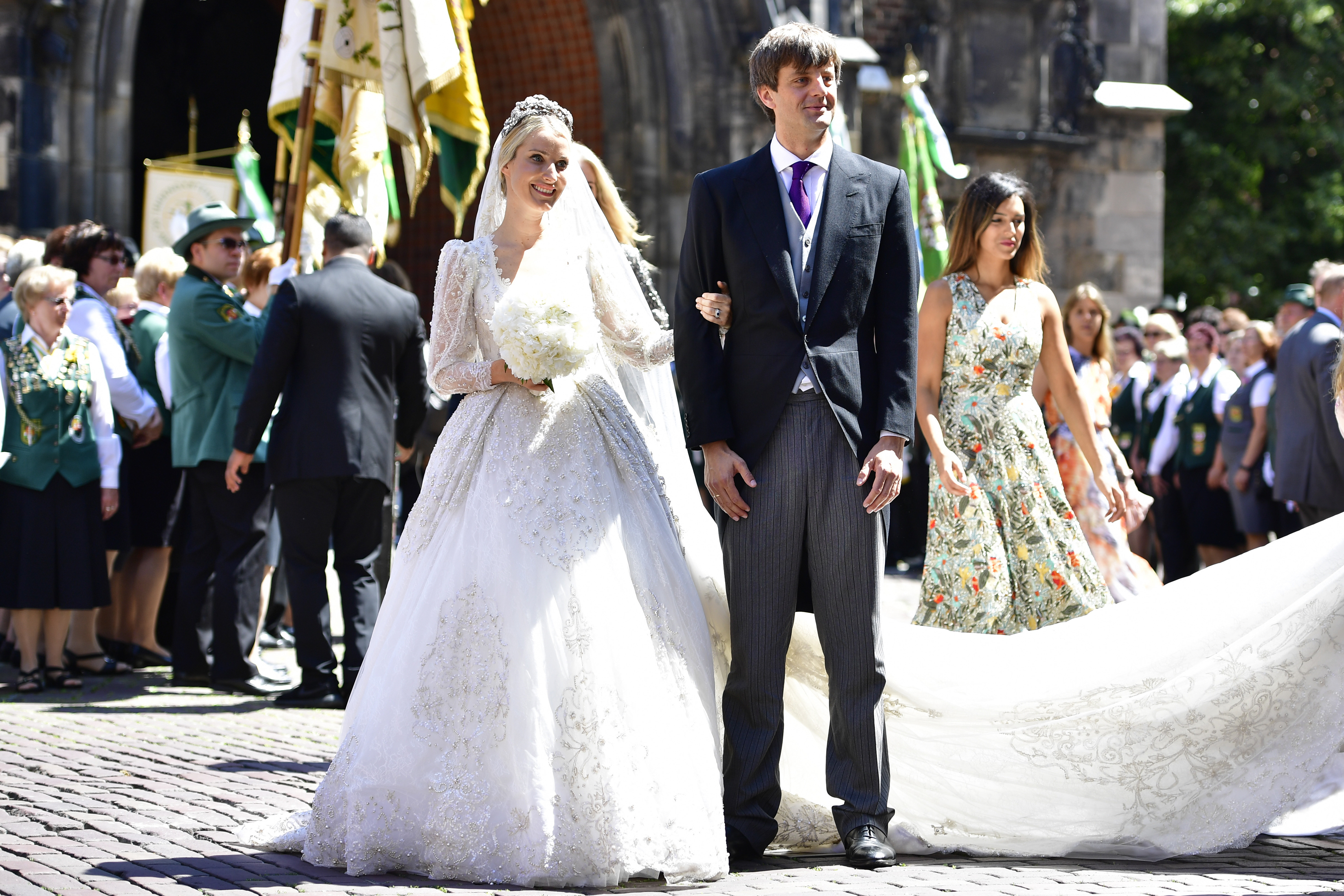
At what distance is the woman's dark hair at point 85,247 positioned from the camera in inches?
332

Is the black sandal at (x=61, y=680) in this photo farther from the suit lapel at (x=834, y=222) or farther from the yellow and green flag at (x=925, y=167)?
the yellow and green flag at (x=925, y=167)

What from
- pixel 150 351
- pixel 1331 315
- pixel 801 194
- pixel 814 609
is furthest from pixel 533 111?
pixel 1331 315

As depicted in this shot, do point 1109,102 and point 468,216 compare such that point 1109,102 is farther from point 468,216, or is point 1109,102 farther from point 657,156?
point 468,216

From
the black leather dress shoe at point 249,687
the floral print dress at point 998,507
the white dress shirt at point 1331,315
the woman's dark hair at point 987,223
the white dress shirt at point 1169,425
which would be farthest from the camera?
the white dress shirt at point 1169,425

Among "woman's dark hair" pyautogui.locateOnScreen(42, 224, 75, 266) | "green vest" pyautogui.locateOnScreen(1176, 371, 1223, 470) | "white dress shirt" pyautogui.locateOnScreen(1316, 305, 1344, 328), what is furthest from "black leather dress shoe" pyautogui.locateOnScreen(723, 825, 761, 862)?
"green vest" pyautogui.locateOnScreen(1176, 371, 1223, 470)

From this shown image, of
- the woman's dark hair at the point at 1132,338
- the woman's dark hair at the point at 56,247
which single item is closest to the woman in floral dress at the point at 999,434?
the woman's dark hair at the point at 56,247

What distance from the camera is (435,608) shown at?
4.38 m

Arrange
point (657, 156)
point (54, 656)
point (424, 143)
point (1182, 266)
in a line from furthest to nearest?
point (1182, 266), point (657, 156), point (424, 143), point (54, 656)

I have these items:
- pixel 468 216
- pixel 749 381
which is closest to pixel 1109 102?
pixel 468 216

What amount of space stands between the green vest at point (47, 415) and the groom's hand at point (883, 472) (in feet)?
15.6

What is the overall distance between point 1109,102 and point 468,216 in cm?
715

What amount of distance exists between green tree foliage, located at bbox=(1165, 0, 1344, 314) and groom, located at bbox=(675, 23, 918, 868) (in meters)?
27.0

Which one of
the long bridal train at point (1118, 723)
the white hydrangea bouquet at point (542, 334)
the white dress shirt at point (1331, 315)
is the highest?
the white dress shirt at point (1331, 315)

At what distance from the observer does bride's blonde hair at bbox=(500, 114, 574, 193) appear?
4781 mm
